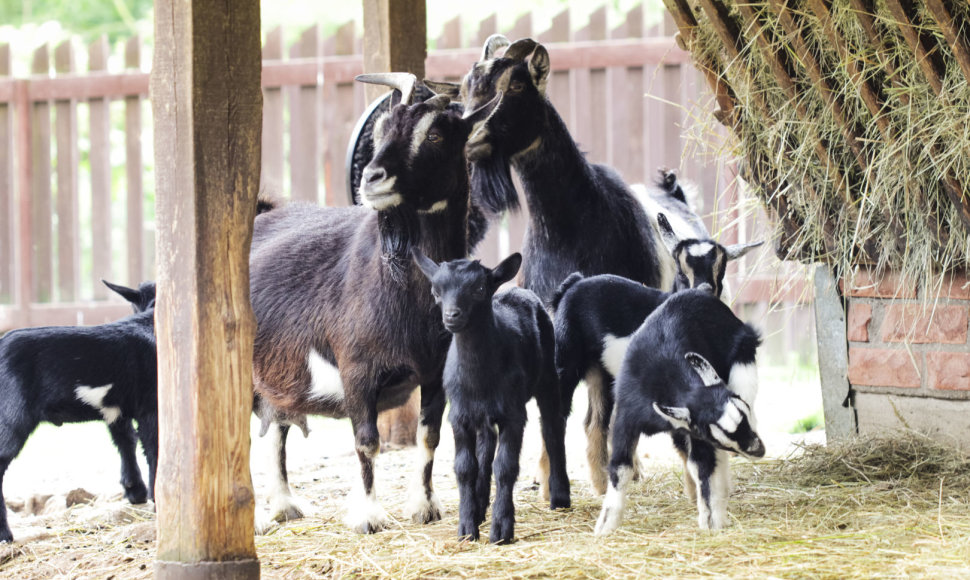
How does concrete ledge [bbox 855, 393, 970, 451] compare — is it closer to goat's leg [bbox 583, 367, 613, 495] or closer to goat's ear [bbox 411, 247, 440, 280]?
goat's leg [bbox 583, 367, 613, 495]

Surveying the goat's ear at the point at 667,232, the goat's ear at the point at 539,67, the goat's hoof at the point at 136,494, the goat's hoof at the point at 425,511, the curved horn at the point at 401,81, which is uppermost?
the goat's ear at the point at 539,67

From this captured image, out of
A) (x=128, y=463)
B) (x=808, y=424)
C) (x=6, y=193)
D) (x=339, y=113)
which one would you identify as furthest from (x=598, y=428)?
(x=6, y=193)

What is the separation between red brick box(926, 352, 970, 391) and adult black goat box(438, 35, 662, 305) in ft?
4.69

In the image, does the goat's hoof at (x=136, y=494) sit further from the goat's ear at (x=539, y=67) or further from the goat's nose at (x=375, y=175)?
the goat's ear at (x=539, y=67)

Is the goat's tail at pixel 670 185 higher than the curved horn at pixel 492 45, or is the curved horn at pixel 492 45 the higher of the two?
the curved horn at pixel 492 45

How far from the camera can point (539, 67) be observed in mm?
5699

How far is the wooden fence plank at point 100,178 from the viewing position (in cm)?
1013

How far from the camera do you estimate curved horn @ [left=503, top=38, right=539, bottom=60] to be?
224 inches

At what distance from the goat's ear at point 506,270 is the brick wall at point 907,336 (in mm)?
2105

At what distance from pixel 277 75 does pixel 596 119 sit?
282cm

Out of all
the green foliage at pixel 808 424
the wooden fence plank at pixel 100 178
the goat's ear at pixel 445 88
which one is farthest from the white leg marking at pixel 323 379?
the wooden fence plank at pixel 100 178

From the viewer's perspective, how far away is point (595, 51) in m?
9.59

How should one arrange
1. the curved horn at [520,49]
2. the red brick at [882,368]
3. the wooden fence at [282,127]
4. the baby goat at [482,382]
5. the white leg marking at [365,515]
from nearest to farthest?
the baby goat at [482,382]
the white leg marking at [365,515]
the curved horn at [520,49]
the red brick at [882,368]
the wooden fence at [282,127]

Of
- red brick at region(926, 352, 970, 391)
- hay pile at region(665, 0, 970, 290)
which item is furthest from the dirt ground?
hay pile at region(665, 0, 970, 290)
